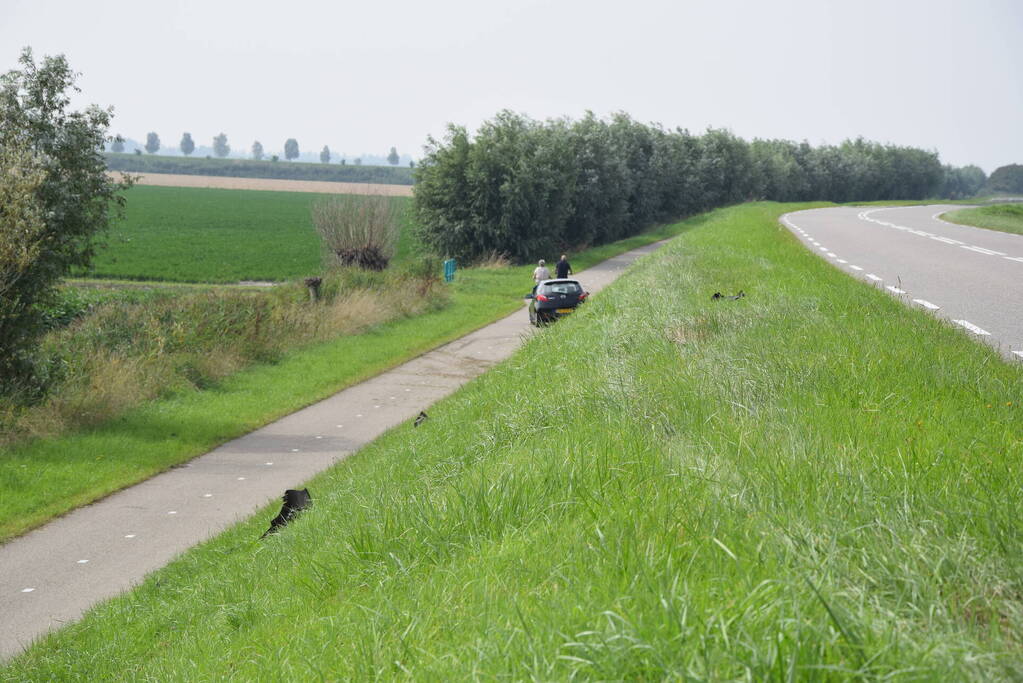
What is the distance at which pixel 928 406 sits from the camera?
18.5ft

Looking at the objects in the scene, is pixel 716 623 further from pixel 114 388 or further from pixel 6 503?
pixel 114 388

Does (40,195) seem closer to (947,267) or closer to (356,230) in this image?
(947,267)

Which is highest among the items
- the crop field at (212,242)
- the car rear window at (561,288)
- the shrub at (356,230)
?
the shrub at (356,230)

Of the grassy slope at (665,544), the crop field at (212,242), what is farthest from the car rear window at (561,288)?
the grassy slope at (665,544)

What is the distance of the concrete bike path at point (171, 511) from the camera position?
8188 mm

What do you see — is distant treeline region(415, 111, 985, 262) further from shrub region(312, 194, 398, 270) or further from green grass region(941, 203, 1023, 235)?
green grass region(941, 203, 1023, 235)

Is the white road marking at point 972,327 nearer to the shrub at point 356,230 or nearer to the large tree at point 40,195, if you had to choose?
the large tree at point 40,195

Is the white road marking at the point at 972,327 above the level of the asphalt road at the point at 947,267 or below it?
above

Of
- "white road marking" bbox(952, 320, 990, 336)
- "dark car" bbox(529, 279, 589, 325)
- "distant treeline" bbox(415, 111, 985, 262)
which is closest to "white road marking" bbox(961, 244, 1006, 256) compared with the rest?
"dark car" bbox(529, 279, 589, 325)

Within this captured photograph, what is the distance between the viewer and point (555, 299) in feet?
80.7

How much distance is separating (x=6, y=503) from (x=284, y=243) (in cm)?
5020

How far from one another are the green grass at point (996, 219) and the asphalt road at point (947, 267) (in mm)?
1030

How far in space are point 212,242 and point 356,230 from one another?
2567cm

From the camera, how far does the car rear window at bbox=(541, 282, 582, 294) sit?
975 inches
